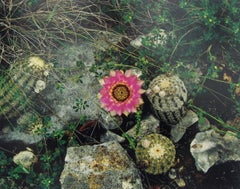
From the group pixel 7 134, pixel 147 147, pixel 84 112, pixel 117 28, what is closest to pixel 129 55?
pixel 117 28

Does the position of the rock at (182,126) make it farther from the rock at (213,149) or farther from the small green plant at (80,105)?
the small green plant at (80,105)

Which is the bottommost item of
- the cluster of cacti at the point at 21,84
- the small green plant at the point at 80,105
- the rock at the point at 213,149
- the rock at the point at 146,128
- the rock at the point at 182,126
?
the rock at the point at 213,149

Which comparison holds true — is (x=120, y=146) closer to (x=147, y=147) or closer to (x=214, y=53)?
(x=147, y=147)

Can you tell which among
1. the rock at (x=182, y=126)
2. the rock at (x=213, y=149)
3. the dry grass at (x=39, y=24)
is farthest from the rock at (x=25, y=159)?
the rock at (x=213, y=149)

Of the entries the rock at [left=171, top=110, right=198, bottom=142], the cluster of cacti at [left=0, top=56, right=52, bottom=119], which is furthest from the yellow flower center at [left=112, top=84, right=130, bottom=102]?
the cluster of cacti at [left=0, top=56, right=52, bottom=119]

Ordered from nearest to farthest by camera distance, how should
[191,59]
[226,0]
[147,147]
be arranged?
[147,147] < [226,0] < [191,59]

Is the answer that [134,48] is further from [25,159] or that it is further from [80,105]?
[25,159]

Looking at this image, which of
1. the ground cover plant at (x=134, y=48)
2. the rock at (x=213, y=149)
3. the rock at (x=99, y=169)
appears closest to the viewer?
the rock at (x=99, y=169)
